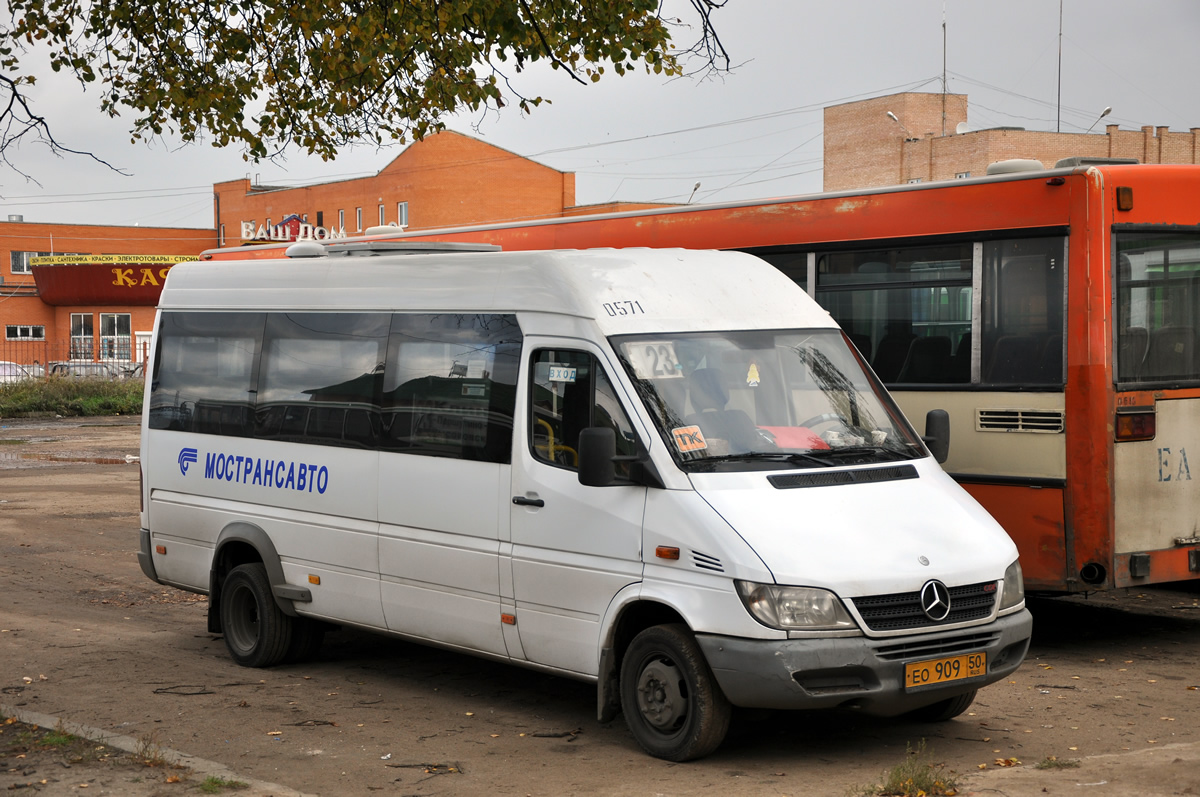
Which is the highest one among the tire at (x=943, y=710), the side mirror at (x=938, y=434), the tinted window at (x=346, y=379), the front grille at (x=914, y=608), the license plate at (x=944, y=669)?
the tinted window at (x=346, y=379)

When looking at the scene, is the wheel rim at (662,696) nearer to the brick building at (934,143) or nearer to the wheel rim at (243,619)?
the wheel rim at (243,619)

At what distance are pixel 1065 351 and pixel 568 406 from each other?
360 centimetres

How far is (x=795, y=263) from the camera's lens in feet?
35.1

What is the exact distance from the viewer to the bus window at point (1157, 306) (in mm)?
9078

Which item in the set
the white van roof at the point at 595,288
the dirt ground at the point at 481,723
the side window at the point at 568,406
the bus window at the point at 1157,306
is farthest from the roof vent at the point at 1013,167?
the side window at the point at 568,406

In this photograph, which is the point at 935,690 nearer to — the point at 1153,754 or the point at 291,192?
the point at 1153,754

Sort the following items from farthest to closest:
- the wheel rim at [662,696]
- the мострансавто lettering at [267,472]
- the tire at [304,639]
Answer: the tire at [304,639] → the мострансавто lettering at [267,472] → the wheel rim at [662,696]

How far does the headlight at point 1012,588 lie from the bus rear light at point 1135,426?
2.40 metres

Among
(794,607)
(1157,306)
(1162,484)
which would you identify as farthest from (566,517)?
(1157,306)

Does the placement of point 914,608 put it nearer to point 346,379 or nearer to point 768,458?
point 768,458

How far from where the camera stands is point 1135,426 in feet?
29.7

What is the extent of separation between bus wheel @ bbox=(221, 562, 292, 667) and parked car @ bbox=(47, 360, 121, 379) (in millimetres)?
37248

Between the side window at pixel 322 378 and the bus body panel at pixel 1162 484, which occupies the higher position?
the side window at pixel 322 378

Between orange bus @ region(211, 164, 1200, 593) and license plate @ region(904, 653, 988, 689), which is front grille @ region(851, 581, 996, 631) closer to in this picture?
license plate @ region(904, 653, 988, 689)
